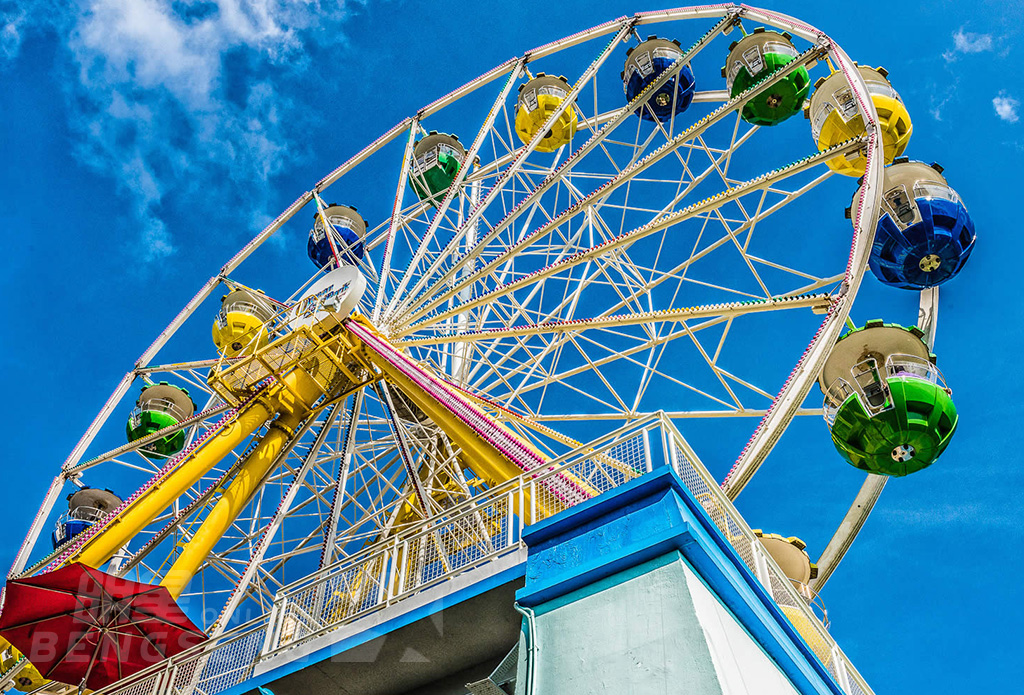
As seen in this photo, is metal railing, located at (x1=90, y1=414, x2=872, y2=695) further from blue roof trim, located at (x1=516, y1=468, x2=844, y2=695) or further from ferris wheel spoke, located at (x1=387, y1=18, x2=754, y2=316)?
ferris wheel spoke, located at (x1=387, y1=18, x2=754, y2=316)

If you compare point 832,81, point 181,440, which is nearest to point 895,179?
point 832,81

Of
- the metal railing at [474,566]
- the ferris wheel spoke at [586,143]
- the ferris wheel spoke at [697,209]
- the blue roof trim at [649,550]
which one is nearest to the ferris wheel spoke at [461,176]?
the ferris wheel spoke at [586,143]

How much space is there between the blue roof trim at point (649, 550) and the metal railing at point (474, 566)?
37 centimetres

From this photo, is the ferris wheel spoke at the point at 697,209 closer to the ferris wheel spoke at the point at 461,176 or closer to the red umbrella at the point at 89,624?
the ferris wheel spoke at the point at 461,176

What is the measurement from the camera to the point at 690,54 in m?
15.2

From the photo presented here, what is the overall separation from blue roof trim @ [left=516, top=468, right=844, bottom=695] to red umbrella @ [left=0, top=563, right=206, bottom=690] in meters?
6.21

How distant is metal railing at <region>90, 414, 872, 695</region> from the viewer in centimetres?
748

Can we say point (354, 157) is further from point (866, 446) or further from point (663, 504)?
point (663, 504)

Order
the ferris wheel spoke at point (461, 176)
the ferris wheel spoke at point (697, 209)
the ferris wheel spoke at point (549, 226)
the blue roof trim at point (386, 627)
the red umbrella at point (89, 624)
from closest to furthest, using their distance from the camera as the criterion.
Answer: the blue roof trim at point (386, 627) < the red umbrella at point (89, 624) < the ferris wheel spoke at point (697, 209) < the ferris wheel spoke at point (549, 226) < the ferris wheel spoke at point (461, 176)

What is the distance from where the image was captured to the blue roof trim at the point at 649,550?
616 centimetres

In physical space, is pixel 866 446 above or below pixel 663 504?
above

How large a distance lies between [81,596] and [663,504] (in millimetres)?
7745

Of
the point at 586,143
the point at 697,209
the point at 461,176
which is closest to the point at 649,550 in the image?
the point at 697,209

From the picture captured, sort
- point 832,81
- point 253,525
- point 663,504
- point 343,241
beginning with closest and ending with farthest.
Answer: point 663,504, point 832,81, point 253,525, point 343,241
